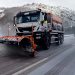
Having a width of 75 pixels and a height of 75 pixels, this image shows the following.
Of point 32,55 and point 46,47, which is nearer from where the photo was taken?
point 32,55

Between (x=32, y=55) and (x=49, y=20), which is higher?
(x=49, y=20)

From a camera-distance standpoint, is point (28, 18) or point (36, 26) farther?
point (28, 18)

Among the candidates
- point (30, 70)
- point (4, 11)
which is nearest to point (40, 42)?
point (30, 70)

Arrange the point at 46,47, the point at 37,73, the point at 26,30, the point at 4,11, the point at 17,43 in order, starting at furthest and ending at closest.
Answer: the point at 4,11
the point at 46,47
the point at 26,30
the point at 17,43
the point at 37,73

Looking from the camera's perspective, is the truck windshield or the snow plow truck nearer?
the snow plow truck

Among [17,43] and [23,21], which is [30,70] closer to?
[17,43]

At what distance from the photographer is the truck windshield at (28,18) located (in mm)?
19325

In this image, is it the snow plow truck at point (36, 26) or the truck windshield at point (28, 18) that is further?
the truck windshield at point (28, 18)

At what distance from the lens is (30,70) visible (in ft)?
33.5

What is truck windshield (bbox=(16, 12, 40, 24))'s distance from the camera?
1933cm

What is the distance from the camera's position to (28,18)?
19.6 metres

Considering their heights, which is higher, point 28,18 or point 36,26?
point 28,18

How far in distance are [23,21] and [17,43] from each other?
5.45 metres

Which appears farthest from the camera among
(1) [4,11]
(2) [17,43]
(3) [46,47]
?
(1) [4,11]
